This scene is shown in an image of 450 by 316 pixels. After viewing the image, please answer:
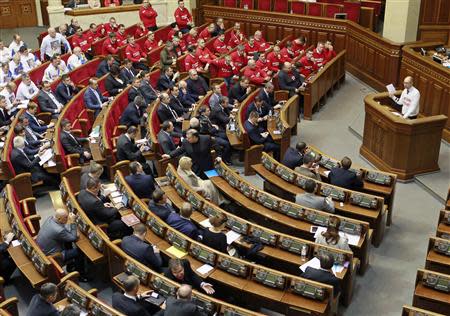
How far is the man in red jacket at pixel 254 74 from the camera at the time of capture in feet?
39.9

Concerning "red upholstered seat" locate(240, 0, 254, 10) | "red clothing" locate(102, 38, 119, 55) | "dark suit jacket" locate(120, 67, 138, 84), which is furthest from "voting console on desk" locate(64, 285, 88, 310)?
"red upholstered seat" locate(240, 0, 254, 10)

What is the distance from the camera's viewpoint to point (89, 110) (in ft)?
34.5

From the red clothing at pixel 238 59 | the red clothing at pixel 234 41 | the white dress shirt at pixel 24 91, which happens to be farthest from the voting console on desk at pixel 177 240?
the red clothing at pixel 234 41

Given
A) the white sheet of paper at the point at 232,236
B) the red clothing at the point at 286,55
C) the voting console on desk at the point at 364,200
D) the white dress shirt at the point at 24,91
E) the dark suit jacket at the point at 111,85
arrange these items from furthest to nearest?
the red clothing at the point at 286,55 → the dark suit jacket at the point at 111,85 → the white dress shirt at the point at 24,91 → the voting console on desk at the point at 364,200 → the white sheet of paper at the point at 232,236

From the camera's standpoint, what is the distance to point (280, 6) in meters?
15.8

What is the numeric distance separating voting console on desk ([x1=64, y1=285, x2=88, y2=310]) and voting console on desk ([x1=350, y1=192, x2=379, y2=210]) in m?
3.49

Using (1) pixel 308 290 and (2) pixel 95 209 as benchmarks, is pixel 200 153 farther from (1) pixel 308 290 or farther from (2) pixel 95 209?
(1) pixel 308 290

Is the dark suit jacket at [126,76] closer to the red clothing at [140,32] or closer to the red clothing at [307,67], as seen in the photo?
the red clothing at [140,32]

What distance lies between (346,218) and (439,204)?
2445 mm

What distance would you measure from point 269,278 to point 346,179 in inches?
88.0

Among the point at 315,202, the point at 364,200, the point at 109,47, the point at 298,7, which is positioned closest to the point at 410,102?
the point at 364,200

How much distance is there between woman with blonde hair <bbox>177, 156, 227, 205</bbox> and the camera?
771 centimetres

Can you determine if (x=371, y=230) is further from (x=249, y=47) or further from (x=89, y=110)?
(x=249, y=47)

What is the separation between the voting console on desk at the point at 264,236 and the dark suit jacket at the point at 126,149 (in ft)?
9.36
